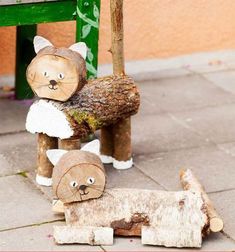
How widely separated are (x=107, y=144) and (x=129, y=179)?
0.29 m

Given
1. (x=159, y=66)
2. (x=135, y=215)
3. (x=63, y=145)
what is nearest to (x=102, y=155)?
(x=63, y=145)

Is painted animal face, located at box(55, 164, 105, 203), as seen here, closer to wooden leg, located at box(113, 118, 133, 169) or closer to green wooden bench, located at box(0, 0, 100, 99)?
wooden leg, located at box(113, 118, 133, 169)

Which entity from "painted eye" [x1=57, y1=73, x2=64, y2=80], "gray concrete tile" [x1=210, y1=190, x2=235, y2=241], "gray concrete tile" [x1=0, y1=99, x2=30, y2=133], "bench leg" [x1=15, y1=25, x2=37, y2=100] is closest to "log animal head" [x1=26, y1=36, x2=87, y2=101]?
"painted eye" [x1=57, y1=73, x2=64, y2=80]

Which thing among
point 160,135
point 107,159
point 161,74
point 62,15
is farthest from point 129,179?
point 161,74

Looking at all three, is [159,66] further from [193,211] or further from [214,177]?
[193,211]

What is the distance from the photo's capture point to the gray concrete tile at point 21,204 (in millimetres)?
4773

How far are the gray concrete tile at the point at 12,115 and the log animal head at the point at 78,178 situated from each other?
Result: 1687 millimetres

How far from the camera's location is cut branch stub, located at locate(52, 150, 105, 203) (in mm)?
4496

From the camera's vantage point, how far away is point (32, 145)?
5.87 meters

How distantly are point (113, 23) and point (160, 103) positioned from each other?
153 cm

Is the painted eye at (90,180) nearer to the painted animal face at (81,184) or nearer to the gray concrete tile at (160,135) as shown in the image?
the painted animal face at (81,184)

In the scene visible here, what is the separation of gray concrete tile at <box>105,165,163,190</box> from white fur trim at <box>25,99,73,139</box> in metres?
0.49

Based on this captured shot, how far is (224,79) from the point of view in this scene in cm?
734

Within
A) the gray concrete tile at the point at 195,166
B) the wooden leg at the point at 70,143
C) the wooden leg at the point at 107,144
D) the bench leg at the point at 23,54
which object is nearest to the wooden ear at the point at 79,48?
the wooden leg at the point at 70,143
